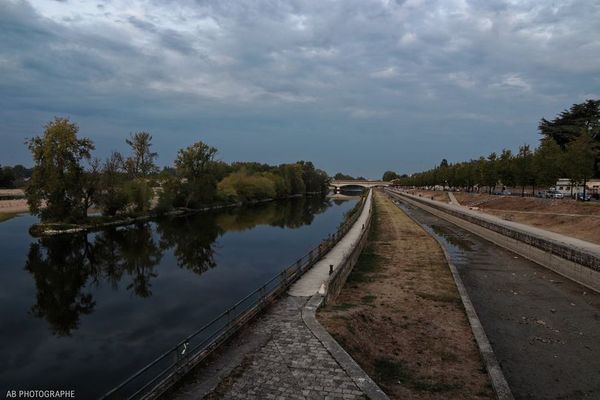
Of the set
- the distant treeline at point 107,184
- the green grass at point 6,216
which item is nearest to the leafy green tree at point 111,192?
the distant treeline at point 107,184

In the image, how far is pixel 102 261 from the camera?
32.2 m

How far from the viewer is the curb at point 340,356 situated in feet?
30.0

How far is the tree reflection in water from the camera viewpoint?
69.9 feet

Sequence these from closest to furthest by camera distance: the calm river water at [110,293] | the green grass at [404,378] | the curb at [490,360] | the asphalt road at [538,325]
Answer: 1. the curb at [490,360]
2. the green grass at [404,378]
3. the asphalt road at [538,325]
4. the calm river water at [110,293]

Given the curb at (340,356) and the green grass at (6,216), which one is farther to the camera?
the green grass at (6,216)

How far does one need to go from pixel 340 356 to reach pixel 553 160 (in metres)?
54.8

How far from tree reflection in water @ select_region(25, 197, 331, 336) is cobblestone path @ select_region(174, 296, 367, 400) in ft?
33.2

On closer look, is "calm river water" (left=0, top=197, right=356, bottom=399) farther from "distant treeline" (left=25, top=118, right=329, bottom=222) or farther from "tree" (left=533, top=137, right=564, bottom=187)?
"tree" (left=533, top=137, right=564, bottom=187)

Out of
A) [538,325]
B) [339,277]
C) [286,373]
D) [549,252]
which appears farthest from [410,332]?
[549,252]

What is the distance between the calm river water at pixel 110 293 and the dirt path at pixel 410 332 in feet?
20.4

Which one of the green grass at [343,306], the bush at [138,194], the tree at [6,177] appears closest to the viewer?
the green grass at [343,306]

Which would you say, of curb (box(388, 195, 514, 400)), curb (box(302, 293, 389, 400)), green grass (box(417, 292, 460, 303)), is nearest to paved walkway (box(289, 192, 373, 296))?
curb (box(302, 293, 389, 400))

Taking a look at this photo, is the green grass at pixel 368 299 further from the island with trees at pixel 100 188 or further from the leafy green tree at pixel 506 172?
the leafy green tree at pixel 506 172

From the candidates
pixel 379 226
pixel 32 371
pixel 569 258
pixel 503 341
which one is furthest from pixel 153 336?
pixel 379 226
